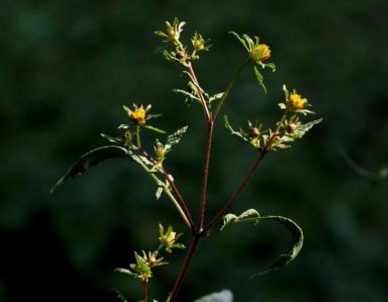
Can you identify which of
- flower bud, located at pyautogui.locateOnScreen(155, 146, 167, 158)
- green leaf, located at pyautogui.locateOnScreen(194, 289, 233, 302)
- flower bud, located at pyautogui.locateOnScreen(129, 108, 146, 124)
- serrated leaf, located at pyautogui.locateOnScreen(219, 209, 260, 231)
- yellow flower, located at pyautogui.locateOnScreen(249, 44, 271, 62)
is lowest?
green leaf, located at pyautogui.locateOnScreen(194, 289, 233, 302)

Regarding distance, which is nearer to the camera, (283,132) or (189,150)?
(283,132)

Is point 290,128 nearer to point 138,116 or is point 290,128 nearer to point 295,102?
point 295,102

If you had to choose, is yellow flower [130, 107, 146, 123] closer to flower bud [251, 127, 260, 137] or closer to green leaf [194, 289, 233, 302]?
flower bud [251, 127, 260, 137]

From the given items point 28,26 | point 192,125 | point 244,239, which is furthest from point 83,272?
point 28,26

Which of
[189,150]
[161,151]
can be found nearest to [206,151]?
[161,151]

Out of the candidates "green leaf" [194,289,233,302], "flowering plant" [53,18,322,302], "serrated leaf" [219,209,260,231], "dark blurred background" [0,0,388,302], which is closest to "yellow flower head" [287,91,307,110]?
"flowering plant" [53,18,322,302]

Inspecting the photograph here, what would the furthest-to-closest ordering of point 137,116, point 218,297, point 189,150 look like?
1. point 189,150
2. point 218,297
3. point 137,116

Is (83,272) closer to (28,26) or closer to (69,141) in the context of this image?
(69,141)

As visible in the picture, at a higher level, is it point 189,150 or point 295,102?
point 295,102

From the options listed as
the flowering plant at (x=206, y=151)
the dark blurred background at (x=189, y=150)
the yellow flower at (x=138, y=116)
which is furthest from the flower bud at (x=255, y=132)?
the dark blurred background at (x=189, y=150)
